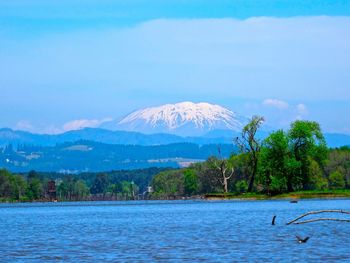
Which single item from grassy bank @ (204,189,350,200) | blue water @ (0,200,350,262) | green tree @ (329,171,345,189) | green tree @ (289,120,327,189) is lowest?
blue water @ (0,200,350,262)

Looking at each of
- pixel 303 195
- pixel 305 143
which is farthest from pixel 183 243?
pixel 305 143

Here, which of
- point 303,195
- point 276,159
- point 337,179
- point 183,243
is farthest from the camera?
point 337,179

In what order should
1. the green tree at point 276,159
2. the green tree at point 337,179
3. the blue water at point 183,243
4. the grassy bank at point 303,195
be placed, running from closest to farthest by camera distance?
1. the blue water at point 183,243
2. the green tree at point 276,159
3. the grassy bank at point 303,195
4. the green tree at point 337,179

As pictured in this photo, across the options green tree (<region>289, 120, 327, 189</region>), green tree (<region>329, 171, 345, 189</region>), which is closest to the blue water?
green tree (<region>289, 120, 327, 189</region>)

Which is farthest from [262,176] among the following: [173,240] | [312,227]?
[173,240]

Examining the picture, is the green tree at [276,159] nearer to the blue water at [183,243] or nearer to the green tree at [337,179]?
→ the green tree at [337,179]

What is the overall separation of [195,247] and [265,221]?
2569 cm

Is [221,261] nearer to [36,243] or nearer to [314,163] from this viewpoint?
[36,243]

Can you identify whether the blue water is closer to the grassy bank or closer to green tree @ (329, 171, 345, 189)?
the grassy bank

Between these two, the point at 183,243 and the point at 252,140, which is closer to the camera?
the point at 183,243

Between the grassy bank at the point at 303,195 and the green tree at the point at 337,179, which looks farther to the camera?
the green tree at the point at 337,179

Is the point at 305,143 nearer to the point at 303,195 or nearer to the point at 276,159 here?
the point at 276,159

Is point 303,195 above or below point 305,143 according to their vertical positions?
below

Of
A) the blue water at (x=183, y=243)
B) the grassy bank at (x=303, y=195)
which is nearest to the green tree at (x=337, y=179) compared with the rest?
the grassy bank at (x=303, y=195)
